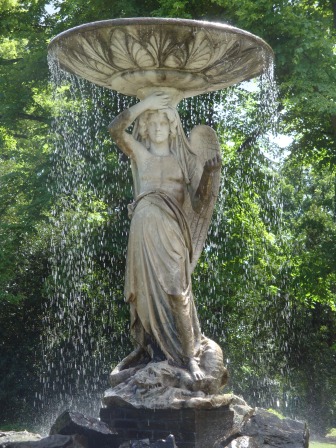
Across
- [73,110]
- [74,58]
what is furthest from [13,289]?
[74,58]

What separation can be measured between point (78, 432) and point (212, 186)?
8.64ft

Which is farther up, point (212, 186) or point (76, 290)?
point (212, 186)

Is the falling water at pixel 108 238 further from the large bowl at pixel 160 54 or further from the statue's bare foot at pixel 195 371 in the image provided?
the statue's bare foot at pixel 195 371

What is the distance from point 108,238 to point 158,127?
7.60 metres

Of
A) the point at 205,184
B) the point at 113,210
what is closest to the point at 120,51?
the point at 205,184

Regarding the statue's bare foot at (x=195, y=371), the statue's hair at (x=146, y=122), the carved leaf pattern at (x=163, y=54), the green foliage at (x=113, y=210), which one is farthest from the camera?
the green foliage at (x=113, y=210)

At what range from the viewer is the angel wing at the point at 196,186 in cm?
840

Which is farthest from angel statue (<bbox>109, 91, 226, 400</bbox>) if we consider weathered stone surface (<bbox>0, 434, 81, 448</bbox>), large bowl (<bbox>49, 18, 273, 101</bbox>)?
weathered stone surface (<bbox>0, 434, 81, 448</bbox>)

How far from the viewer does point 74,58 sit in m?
8.58

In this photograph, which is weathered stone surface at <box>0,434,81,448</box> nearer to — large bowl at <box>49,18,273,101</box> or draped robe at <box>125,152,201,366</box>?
draped robe at <box>125,152,201,366</box>

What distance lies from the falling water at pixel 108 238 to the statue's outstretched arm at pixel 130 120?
6.73 metres

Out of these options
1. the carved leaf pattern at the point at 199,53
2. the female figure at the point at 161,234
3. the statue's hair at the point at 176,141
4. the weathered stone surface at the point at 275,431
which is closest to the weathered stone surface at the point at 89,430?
the female figure at the point at 161,234

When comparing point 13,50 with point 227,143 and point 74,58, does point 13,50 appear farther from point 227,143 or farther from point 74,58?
point 74,58

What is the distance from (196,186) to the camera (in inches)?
330
